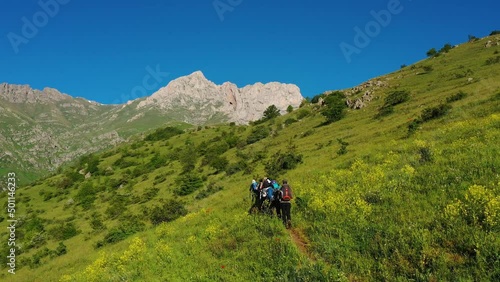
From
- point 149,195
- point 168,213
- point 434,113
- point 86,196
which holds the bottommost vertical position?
point 168,213

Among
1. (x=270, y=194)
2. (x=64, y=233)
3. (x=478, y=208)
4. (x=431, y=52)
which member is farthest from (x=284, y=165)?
(x=431, y=52)

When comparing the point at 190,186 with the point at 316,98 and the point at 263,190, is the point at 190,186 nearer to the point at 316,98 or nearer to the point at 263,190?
the point at 263,190

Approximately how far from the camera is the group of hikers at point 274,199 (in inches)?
621

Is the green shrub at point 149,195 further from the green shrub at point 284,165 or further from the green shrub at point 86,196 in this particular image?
the green shrub at point 284,165

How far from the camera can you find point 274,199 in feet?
56.2

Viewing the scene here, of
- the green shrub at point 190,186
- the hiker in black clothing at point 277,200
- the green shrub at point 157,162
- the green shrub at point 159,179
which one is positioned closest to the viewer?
the hiker in black clothing at point 277,200

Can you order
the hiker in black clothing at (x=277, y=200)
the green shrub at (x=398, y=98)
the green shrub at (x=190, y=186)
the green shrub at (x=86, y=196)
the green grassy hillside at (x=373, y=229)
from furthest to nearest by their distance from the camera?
the green shrub at (x=86, y=196) < the green shrub at (x=398, y=98) < the green shrub at (x=190, y=186) < the hiker in black clothing at (x=277, y=200) < the green grassy hillside at (x=373, y=229)

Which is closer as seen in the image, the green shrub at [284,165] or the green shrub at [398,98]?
the green shrub at [284,165]

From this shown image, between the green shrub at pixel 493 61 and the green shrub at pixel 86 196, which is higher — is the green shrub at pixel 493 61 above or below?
above

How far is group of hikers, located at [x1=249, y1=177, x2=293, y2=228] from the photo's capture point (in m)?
15.8

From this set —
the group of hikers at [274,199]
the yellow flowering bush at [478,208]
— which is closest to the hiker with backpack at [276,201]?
the group of hikers at [274,199]

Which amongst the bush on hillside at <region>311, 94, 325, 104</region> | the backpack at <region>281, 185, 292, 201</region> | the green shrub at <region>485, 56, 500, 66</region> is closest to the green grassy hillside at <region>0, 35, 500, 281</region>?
the backpack at <region>281, 185, 292, 201</region>

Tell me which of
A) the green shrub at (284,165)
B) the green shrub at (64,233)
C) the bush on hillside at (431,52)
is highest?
the bush on hillside at (431,52)

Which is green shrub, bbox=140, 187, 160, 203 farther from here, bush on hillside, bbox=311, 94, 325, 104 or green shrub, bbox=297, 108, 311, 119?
bush on hillside, bbox=311, 94, 325, 104
